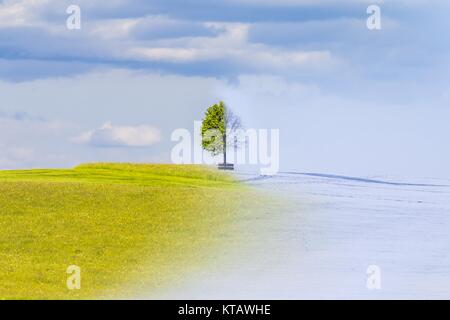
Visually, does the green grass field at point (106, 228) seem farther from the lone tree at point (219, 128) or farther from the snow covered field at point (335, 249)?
the lone tree at point (219, 128)

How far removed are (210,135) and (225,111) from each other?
175 inches

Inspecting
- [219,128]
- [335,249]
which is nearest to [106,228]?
[335,249]

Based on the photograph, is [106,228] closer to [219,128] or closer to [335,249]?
[335,249]

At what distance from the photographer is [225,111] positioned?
315 ft

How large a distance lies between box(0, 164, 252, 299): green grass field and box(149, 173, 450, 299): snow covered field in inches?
87.1

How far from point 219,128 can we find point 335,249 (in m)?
48.5

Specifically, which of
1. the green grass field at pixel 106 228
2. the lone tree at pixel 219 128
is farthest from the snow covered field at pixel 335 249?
the lone tree at pixel 219 128

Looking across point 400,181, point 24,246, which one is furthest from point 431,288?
point 400,181

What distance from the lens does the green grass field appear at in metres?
38.0

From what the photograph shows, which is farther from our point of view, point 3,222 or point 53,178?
point 53,178

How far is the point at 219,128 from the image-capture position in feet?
308

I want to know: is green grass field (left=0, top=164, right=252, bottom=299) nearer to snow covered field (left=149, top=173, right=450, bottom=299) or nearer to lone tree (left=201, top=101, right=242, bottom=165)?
snow covered field (left=149, top=173, right=450, bottom=299)
